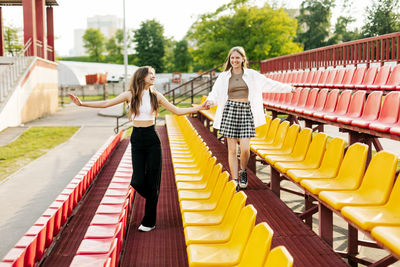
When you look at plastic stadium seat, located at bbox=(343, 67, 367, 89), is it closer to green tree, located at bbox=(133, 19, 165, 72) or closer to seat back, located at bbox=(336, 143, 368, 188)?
seat back, located at bbox=(336, 143, 368, 188)

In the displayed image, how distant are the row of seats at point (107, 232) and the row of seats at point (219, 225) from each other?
591mm

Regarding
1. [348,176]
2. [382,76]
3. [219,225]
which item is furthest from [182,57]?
[219,225]

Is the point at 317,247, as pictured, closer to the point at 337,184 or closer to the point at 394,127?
the point at 337,184

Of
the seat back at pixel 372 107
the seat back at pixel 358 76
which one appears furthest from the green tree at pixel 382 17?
the seat back at pixel 372 107

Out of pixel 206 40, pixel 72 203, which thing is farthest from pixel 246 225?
pixel 206 40

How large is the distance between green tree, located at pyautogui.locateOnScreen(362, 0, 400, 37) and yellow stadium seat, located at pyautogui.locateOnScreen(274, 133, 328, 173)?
43.4 feet

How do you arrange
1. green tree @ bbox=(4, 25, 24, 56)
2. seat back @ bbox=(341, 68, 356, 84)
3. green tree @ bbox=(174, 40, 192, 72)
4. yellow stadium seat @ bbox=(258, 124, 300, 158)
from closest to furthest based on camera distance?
yellow stadium seat @ bbox=(258, 124, 300, 158)
seat back @ bbox=(341, 68, 356, 84)
green tree @ bbox=(4, 25, 24, 56)
green tree @ bbox=(174, 40, 192, 72)

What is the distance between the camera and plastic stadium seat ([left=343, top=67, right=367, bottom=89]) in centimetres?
774

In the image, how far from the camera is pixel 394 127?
4.63 m

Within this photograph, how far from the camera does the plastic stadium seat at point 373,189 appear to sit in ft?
10.2

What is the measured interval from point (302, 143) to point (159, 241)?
6.81 ft

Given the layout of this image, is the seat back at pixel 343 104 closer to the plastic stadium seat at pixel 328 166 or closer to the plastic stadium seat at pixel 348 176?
the plastic stadium seat at pixel 328 166

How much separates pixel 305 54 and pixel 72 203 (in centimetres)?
861

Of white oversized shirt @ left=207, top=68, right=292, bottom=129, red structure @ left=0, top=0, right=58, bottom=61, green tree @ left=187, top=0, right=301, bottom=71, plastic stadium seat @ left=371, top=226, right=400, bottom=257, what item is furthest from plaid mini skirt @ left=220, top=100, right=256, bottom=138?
green tree @ left=187, top=0, right=301, bottom=71
